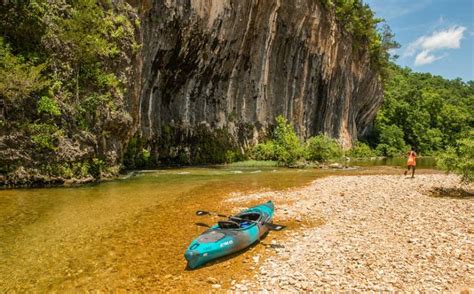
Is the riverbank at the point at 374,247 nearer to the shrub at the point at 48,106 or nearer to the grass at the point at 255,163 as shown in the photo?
the shrub at the point at 48,106

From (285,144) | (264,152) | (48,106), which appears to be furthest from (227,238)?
(264,152)

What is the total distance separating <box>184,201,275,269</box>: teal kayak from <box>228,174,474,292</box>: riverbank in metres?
0.68

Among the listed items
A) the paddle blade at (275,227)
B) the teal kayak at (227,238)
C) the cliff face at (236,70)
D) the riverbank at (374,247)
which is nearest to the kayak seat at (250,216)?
the teal kayak at (227,238)

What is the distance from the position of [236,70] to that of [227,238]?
95.7 ft

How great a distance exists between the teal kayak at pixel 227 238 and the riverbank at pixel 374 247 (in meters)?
0.68

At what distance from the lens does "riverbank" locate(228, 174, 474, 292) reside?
588 centimetres

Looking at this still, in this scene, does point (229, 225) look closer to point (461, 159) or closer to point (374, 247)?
point (374, 247)

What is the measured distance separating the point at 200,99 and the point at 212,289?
27599 mm

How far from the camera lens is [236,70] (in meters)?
34.9

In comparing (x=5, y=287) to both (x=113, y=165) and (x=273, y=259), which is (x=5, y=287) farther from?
(x=113, y=165)

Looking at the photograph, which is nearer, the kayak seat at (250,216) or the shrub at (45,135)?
the kayak seat at (250,216)

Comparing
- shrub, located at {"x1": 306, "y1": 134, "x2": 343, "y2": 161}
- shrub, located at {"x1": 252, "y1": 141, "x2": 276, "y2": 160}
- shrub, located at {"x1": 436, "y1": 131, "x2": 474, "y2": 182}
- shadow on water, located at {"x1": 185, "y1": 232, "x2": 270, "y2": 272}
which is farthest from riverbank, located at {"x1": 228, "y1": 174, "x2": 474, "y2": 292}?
shrub, located at {"x1": 252, "y1": 141, "x2": 276, "y2": 160}

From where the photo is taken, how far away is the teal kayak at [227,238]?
22.0 ft

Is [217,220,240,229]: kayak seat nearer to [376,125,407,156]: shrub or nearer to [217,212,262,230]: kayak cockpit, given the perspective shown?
[217,212,262,230]: kayak cockpit
